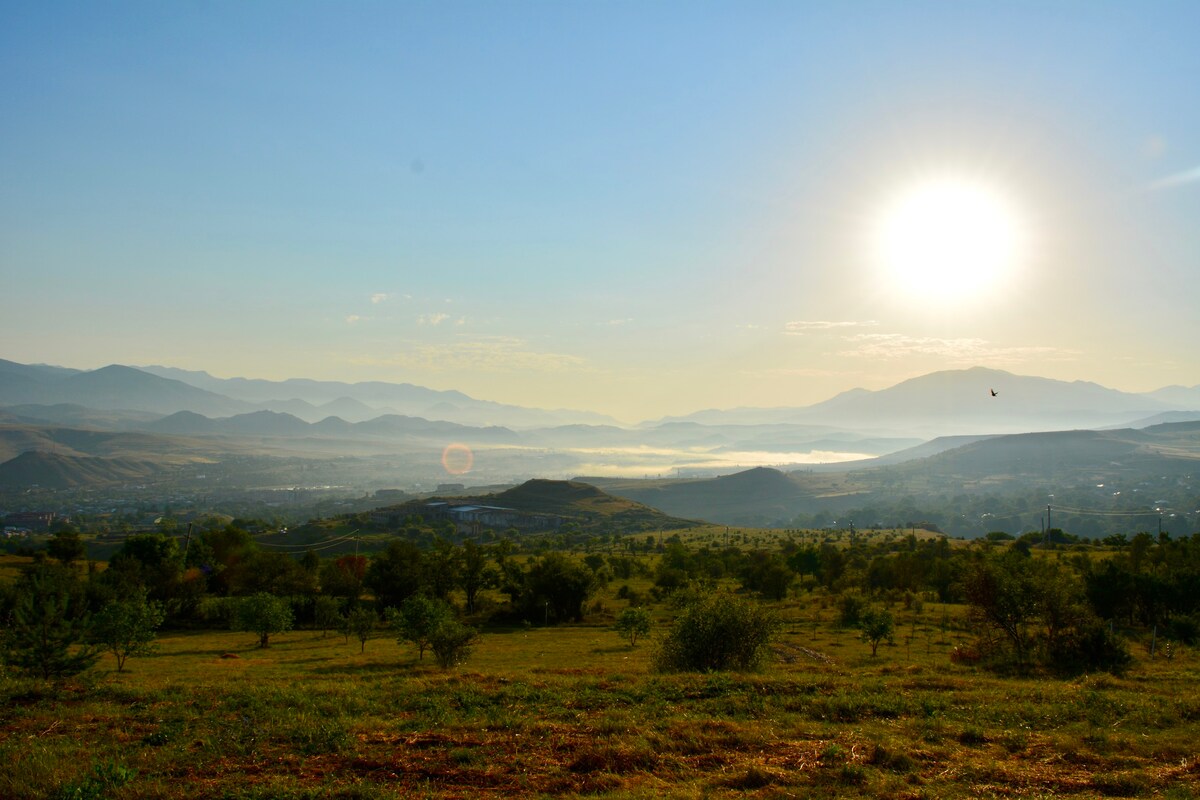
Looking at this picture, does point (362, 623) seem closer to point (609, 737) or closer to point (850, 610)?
point (609, 737)

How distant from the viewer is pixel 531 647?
43.3 meters

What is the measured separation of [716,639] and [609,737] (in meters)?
11.5

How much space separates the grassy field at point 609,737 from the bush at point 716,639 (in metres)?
2.88

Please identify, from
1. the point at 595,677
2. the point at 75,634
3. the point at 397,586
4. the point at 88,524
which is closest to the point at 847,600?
the point at 595,677

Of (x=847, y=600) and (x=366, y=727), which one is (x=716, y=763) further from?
(x=847, y=600)

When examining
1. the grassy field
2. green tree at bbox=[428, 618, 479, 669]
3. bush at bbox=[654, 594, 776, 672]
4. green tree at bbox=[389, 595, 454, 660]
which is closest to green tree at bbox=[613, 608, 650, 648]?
green tree at bbox=[389, 595, 454, 660]

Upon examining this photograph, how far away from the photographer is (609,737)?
582 inches

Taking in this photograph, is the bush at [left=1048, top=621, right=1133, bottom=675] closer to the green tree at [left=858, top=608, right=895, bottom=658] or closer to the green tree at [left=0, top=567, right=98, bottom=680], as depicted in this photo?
the green tree at [left=858, top=608, right=895, bottom=658]

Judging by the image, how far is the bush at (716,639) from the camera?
25.0m

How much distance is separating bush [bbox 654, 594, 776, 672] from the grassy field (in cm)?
288

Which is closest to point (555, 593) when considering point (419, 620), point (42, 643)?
point (419, 620)

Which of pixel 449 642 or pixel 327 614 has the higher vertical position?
pixel 449 642

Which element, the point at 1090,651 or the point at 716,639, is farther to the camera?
the point at 1090,651

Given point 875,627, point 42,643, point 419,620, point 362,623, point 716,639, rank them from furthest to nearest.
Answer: point 362,623 → point 875,627 → point 419,620 → point 716,639 → point 42,643
